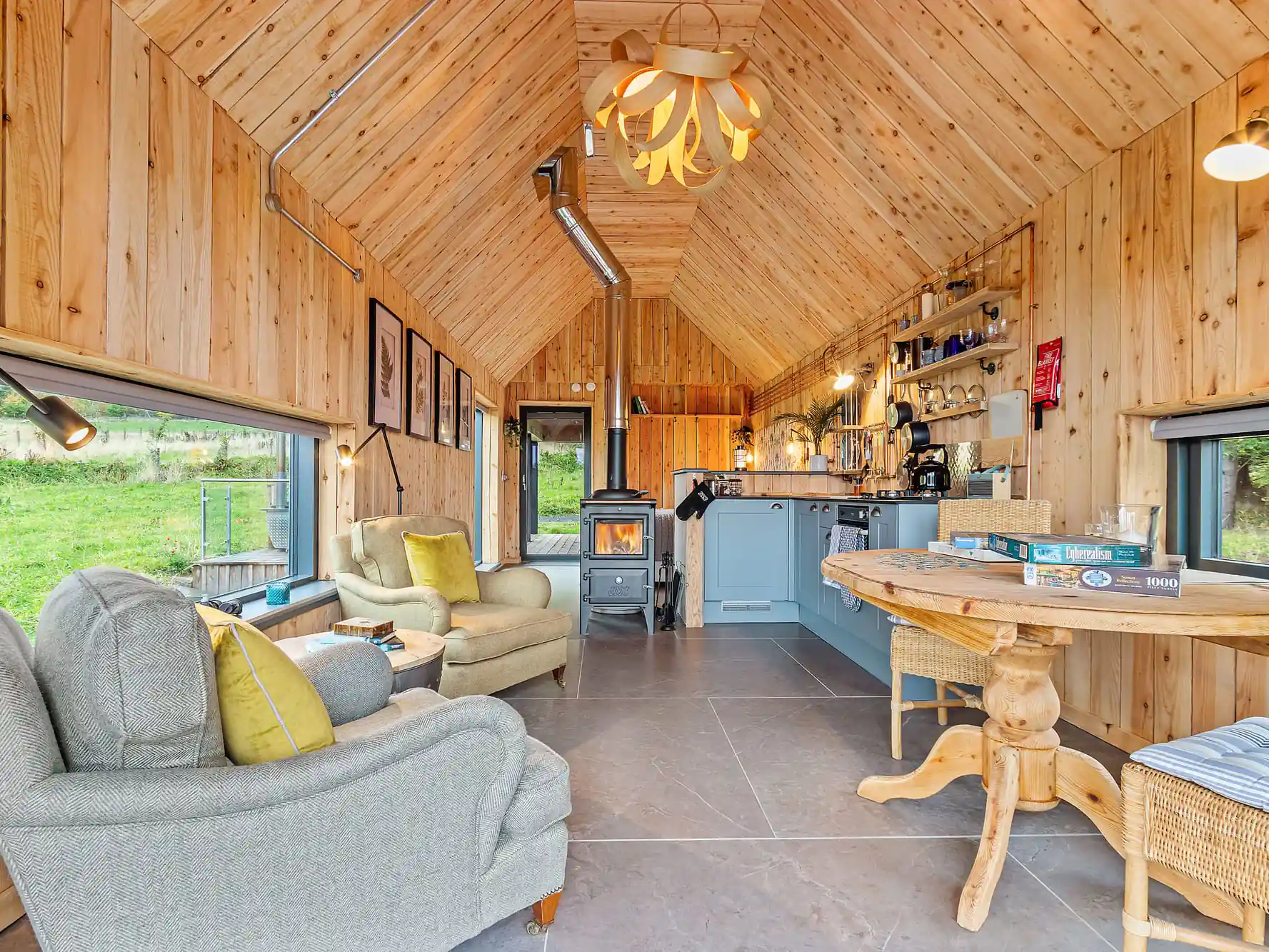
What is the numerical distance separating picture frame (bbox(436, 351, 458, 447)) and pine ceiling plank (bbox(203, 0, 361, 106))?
117 inches

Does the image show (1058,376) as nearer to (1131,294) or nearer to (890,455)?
(1131,294)

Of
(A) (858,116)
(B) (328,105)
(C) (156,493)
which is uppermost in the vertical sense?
(A) (858,116)

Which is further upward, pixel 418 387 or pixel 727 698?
pixel 418 387

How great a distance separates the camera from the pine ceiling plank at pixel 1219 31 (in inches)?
80.1

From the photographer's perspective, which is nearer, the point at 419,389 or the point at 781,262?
the point at 419,389

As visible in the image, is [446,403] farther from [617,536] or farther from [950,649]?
[950,649]

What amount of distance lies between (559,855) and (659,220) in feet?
19.5

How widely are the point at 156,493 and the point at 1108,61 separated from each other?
3.90m

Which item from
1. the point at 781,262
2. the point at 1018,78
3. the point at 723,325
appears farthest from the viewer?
the point at 723,325

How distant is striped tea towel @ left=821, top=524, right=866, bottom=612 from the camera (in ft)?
12.2

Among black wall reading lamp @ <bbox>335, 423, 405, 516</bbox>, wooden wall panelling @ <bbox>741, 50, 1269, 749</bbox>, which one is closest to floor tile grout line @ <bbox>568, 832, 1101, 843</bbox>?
wooden wall panelling @ <bbox>741, 50, 1269, 749</bbox>

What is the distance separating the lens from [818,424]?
605cm

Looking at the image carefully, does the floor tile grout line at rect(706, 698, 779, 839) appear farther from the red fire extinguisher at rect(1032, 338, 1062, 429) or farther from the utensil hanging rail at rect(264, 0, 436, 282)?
the utensil hanging rail at rect(264, 0, 436, 282)

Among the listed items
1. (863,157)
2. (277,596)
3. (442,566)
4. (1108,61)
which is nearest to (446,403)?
(442,566)
